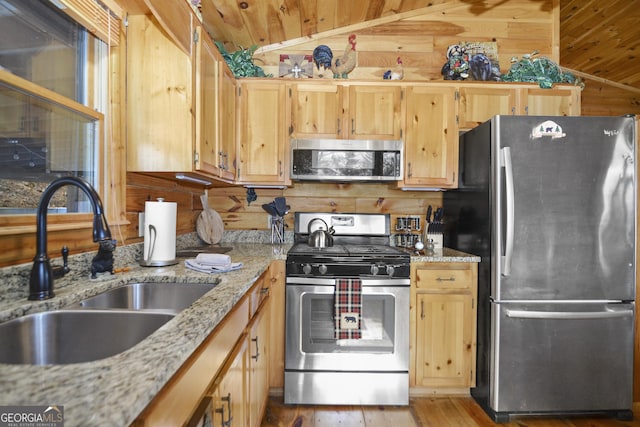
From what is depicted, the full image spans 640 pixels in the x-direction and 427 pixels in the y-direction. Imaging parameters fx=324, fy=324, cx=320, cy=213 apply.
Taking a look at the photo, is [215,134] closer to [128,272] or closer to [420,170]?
[128,272]

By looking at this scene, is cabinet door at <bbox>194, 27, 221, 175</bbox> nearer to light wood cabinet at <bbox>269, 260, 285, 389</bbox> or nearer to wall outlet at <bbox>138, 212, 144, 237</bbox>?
wall outlet at <bbox>138, 212, 144, 237</bbox>

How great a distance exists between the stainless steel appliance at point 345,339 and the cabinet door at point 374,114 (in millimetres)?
924

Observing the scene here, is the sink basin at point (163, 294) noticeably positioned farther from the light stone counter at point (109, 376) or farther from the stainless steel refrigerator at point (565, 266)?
the stainless steel refrigerator at point (565, 266)

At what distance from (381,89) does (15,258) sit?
2.21 m

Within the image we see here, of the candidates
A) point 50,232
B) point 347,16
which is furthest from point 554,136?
point 50,232

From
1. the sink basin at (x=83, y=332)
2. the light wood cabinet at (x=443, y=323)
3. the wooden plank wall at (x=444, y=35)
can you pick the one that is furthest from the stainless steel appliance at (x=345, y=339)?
the wooden plank wall at (x=444, y=35)

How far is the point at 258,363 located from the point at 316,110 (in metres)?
1.71

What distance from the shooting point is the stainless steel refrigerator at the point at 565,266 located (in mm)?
1855

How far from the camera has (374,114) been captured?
2.37 meters

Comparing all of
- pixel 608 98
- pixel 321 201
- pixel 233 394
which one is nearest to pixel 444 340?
pixel 321 201

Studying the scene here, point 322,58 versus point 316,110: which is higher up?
point 322,58

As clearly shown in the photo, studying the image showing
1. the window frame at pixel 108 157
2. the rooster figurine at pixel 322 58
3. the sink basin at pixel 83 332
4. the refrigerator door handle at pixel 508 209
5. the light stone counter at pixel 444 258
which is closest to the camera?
the sink basin at pixel 83 332

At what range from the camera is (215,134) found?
1893mm

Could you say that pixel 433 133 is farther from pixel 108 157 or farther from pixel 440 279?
pixel 108 157
